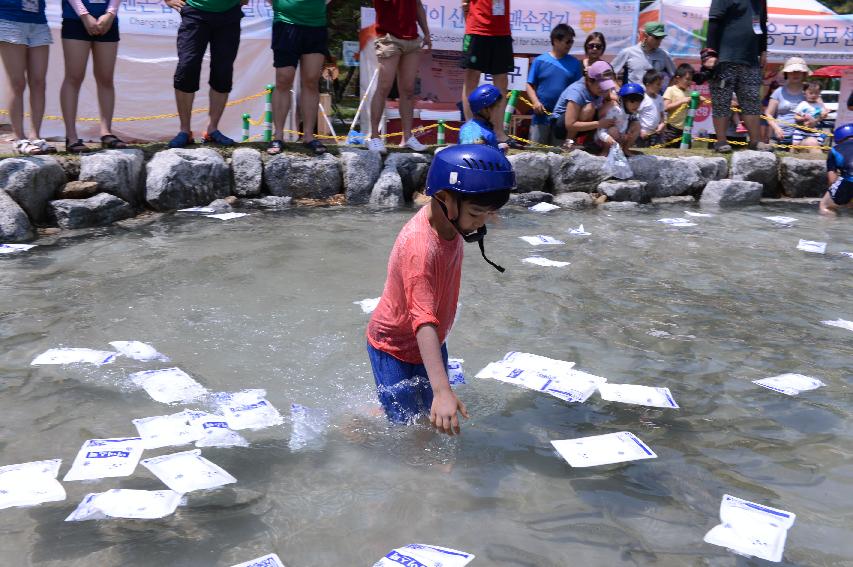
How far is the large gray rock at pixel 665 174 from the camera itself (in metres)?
9.53

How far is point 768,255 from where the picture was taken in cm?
696

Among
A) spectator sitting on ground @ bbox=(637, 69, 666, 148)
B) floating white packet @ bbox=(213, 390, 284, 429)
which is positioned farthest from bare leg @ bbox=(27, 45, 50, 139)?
spectator sitting on ground @ bbox=(637, 69, 666, 148)

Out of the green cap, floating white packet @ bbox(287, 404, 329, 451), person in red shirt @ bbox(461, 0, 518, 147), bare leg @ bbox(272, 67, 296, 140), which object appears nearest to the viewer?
floating white packet @ bbox(287, 404, 329, 451)

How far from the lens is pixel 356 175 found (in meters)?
8.31

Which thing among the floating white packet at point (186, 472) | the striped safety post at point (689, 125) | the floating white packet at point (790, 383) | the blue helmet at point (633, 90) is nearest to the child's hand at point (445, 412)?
the floating white packet at point (186, 472)

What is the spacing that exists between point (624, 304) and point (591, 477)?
2410mm

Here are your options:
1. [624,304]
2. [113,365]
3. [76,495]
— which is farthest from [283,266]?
[76,495]

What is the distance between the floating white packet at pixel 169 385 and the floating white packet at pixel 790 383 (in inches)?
111

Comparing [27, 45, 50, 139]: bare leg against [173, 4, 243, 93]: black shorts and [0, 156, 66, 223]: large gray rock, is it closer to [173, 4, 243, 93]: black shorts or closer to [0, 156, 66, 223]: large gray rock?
[0, 156, 66, 223]: large gray rock

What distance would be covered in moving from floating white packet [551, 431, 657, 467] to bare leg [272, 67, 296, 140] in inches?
212

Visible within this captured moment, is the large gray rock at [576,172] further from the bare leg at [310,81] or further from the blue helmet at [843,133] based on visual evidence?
the bare leg at [310,81]

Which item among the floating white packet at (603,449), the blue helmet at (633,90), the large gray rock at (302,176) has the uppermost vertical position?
the blue helmet at (633,90)

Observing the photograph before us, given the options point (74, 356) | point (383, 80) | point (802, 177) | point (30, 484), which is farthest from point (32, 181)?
point (802, 177)

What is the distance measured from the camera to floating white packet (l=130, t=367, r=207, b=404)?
368 centimetres
